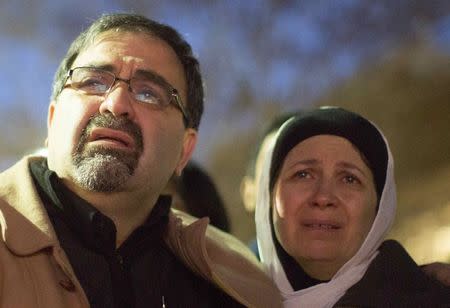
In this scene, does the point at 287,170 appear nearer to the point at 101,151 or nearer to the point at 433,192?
the point at 101,151

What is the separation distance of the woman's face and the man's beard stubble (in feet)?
1.54

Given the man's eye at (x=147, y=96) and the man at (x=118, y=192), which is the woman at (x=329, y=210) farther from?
the man's eye at (x=147, y=96)

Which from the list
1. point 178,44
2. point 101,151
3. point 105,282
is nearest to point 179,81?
point 178,44

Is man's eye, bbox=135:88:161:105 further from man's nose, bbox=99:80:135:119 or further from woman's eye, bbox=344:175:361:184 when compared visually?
woman's eye, bbox=344:175:361:184

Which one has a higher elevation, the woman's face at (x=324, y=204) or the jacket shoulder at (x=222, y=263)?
the woman's face at (x=324, y=204)

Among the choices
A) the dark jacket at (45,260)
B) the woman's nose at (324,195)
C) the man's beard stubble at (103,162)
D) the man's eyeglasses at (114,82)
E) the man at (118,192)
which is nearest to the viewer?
the dark jacket at (45,260)

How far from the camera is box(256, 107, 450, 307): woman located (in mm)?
1772

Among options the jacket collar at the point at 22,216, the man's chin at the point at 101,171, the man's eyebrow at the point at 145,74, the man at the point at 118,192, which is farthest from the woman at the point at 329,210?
the jacket collar at the point at 22,216

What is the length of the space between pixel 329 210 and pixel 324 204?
19 millimetres

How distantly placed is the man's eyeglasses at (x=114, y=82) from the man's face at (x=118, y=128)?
0.04 ft

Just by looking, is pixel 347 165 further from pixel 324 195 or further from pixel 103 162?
pixel 103 162

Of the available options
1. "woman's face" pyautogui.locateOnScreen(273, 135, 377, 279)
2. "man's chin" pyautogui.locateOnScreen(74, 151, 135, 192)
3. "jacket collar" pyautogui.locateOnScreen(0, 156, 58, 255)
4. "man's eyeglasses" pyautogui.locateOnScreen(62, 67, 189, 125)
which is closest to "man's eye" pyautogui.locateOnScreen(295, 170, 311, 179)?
"woman's face" pyautogui.locateOnScreen(273, 135, 377, 279)

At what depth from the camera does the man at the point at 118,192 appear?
1.40 metres

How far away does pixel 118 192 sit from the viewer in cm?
158
